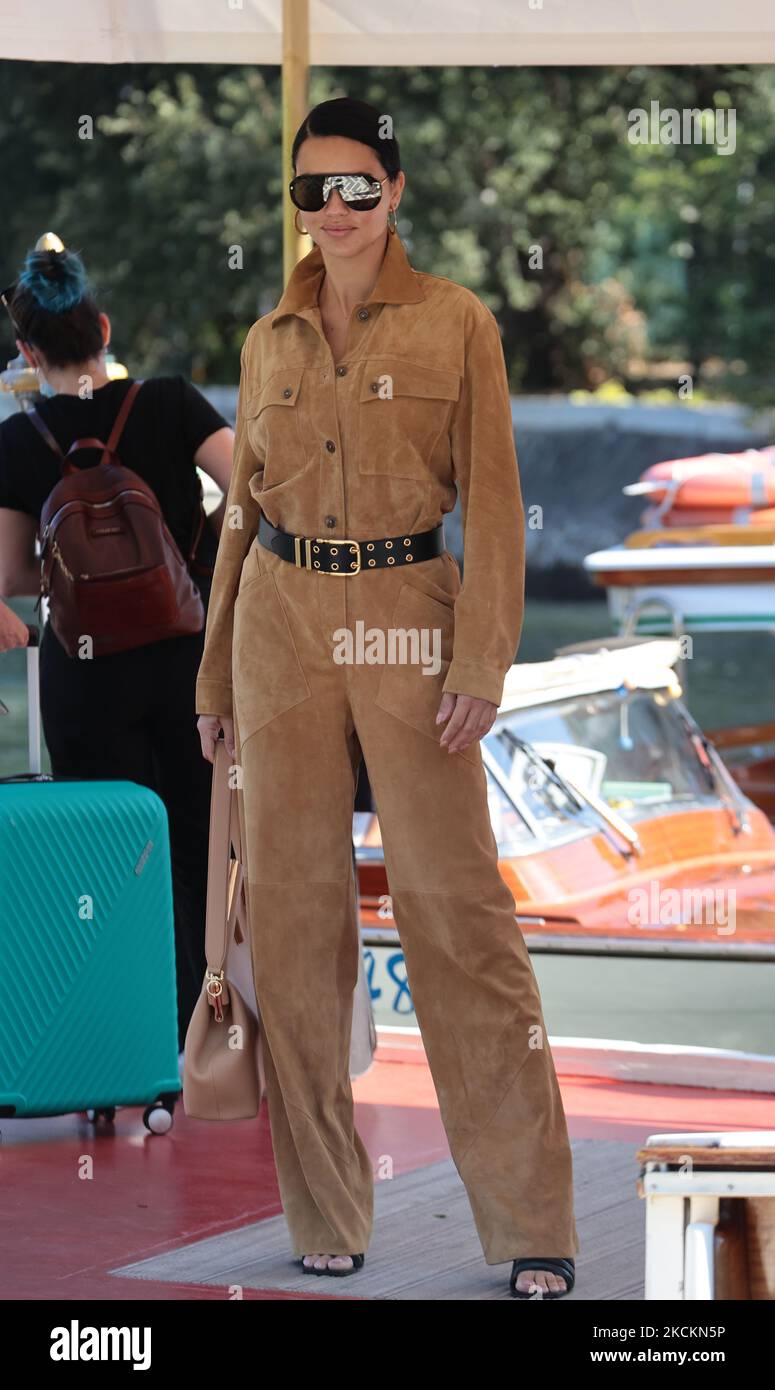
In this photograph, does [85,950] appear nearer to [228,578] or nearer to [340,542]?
[228,578]

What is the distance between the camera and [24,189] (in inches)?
998

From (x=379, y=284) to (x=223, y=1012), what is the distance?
1290 mm

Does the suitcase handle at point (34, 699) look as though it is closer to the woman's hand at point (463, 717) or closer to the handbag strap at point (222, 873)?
the handbag strap at point (222, 873)

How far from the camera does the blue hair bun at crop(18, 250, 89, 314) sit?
438 cm

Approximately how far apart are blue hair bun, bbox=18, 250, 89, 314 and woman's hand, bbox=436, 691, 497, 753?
64.6 inches

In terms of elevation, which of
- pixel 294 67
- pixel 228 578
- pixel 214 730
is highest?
pixel 294 67

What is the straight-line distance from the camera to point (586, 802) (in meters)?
6.59

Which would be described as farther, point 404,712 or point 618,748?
point 618,748

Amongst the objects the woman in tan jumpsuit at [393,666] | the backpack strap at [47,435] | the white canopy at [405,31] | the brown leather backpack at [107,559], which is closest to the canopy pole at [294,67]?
the white canopy at [405,31]

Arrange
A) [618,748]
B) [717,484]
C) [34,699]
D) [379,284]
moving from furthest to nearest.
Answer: [717,484] → [618,748] → [34,699] → [379,284]

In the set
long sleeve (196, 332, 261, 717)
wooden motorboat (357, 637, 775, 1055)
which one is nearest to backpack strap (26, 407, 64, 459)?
long sleeve (196, 332, 261, 717)

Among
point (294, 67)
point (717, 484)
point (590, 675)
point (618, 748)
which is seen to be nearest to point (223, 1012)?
point (294, 67)

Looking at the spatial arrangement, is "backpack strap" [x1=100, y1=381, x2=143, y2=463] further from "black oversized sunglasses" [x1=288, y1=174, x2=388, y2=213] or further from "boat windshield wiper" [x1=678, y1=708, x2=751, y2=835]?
"boat windshield wiper" [x1=678, y1=708, x2=751, y2=835]
